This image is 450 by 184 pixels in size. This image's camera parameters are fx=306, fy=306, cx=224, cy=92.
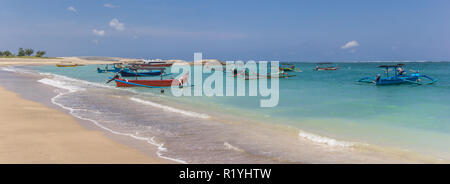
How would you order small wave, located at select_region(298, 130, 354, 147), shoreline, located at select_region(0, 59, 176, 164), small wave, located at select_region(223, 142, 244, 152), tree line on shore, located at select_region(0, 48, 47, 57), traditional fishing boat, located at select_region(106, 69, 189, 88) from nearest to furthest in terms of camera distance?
shoreline, located at select_region(0, 59, 176, 164)
small wave, located at select_region(223, 142, 244, 152)
small wave, located at select_region(298, 130, 354, 147)
traditional fishing boat, located at select_region(106, 69, 189, 88)
tree line on shore, located at select_region(0, 48, 47, 57)

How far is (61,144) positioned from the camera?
6.52 meters

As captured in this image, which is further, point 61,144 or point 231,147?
point 231,147

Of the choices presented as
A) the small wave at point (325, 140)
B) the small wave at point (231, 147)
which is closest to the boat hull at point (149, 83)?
the small wave at point (325, 140)

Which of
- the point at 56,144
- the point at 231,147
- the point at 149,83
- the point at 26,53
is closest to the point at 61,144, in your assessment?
the point at 56,144

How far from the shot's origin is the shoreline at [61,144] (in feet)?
18.3

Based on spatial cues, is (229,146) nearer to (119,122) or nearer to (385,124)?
(119,122)

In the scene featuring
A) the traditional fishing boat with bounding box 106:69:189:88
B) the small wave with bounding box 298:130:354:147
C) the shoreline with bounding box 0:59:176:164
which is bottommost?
the small wave with bounding box 298:130:354:147

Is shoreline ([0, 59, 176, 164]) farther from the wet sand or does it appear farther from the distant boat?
the distant boat

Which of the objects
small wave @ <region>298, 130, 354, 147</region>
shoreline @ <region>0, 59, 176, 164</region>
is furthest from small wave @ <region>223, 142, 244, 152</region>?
small wave @ <region>298, 130, 354, 147</region>

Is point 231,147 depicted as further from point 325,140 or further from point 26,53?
point 26,53

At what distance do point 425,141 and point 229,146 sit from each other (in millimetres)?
5201

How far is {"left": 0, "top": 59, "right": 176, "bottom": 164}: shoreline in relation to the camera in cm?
557

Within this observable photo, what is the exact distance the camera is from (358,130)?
9.21 m
